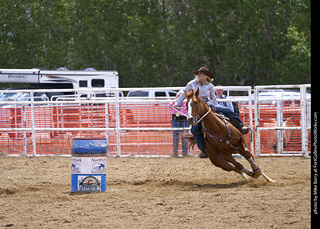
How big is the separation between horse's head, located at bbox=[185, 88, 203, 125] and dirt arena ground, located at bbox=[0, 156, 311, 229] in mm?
1192

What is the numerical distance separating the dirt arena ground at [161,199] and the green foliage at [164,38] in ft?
68.2

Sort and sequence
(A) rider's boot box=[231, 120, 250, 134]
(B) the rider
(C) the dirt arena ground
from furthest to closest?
(A) rider's boot box=[231, 120, 250, 134] → (B) the rider → (C) the dirt arena ground

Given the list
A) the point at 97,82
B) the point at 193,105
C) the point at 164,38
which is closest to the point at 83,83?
the point at 97,82

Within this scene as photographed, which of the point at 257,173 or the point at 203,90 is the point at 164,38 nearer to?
the point at 203,90

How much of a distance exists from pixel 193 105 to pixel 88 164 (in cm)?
197

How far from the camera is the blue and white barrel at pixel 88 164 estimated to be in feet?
30.8

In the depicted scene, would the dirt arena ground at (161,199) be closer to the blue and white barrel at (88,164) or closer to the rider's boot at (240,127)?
the blue and white barrel at (88,164)

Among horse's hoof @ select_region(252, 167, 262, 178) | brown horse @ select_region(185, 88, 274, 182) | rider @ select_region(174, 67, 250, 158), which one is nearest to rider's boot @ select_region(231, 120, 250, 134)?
brown horse @ select_region(185, 88, 274, 182)

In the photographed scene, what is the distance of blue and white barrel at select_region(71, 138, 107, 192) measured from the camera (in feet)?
30.8

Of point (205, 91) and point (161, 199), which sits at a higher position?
point (205, 91)

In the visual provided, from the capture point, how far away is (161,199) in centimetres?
860

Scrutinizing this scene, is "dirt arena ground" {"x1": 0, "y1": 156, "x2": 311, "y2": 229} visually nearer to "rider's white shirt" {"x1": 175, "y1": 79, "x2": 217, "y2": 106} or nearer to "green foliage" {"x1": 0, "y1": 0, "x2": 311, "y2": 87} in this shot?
"rider's white shirt" {"x1": 175, "y1": 79, "x2": 217, "y2": 106}

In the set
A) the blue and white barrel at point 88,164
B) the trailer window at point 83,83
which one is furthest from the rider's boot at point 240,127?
the trailer window at point 83,83
